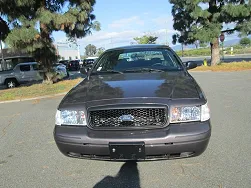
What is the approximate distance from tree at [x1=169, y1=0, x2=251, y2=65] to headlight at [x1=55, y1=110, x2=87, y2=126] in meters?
17.8

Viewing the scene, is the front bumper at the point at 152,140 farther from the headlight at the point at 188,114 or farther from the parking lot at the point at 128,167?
the parking lot at the point at 128,167

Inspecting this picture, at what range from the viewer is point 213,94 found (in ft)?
Result: 31.9

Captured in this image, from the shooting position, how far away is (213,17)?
66.9 feet

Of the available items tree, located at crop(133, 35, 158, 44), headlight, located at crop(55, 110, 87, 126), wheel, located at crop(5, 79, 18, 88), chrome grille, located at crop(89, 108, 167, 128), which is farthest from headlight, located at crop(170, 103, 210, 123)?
tree, located at crop(133, 35, 158, 44)

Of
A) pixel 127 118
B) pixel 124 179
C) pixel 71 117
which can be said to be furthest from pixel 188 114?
pixel 71 117

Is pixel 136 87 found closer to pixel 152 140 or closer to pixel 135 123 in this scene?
pixel 135 123

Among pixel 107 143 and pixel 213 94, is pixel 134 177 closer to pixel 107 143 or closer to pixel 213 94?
pixel 107 143

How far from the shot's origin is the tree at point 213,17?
19.2 m

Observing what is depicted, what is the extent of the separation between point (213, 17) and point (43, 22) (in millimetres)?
12421

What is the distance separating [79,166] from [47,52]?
12.0m

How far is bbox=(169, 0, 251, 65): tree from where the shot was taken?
1919 centimetres

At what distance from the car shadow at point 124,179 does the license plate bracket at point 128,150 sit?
1.31ft

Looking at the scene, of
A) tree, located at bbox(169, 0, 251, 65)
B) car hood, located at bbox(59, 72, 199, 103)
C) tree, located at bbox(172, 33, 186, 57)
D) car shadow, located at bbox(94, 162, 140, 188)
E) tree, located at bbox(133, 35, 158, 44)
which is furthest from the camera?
tree, located at bbox(133, 35, 158, 44)

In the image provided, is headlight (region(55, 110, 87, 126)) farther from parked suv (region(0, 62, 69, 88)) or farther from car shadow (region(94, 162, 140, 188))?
parked suv (region(0, 62, 69, 88))
